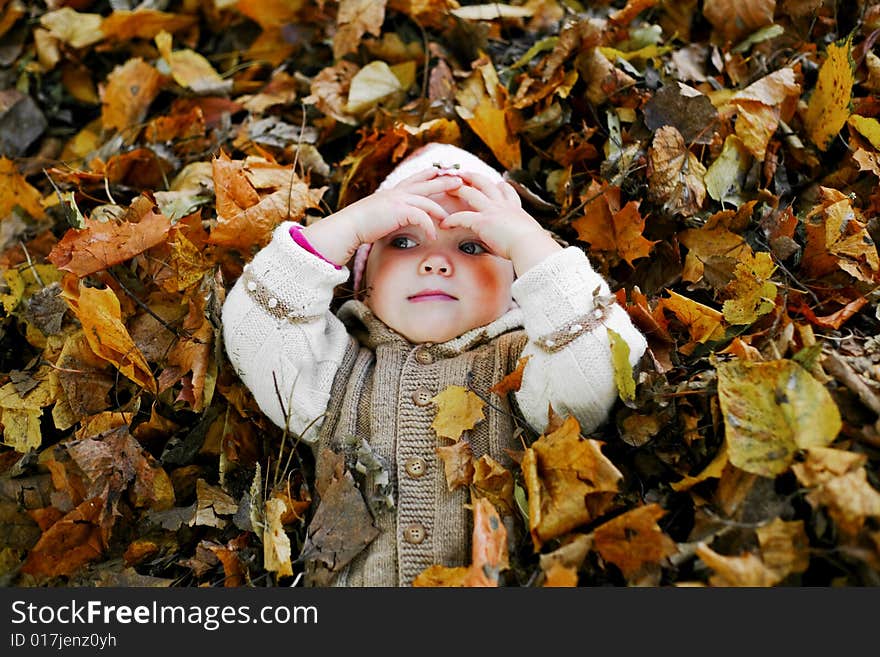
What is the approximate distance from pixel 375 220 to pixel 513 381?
0.50 m

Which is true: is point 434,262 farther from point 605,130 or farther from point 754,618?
point 754,618

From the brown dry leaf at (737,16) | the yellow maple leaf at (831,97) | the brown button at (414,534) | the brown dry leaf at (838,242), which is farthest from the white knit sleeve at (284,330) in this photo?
the brown dry leaf at (737,16)

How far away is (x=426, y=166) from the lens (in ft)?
7.12

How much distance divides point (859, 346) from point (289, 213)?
1.37m

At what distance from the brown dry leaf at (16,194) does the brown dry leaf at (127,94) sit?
0.33 metres

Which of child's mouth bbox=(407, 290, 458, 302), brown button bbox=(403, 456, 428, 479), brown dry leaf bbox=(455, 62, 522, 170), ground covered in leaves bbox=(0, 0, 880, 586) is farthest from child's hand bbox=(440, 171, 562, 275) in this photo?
brown button bbox=(403, 456, 428, 479)

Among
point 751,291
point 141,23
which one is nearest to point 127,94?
point 141,23

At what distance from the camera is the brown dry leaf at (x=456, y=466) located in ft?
5.76

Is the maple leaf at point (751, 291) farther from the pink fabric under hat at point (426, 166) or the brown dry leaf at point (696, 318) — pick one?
the pink fabric under hat at point (426, 166)

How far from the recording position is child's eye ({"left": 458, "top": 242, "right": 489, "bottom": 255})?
1984 mm

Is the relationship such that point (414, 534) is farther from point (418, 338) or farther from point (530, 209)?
point (530, 209)

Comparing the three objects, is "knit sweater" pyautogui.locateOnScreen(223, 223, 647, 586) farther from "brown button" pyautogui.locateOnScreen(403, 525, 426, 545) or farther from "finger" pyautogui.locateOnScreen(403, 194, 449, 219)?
"finger" pyautogui.locateOnScreen(403, 194, 449, 219)

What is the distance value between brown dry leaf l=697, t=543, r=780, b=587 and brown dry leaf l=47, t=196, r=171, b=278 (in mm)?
1427

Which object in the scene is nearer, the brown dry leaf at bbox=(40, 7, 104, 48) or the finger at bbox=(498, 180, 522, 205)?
the finger at bbox=(498, 180, 522, 205)
